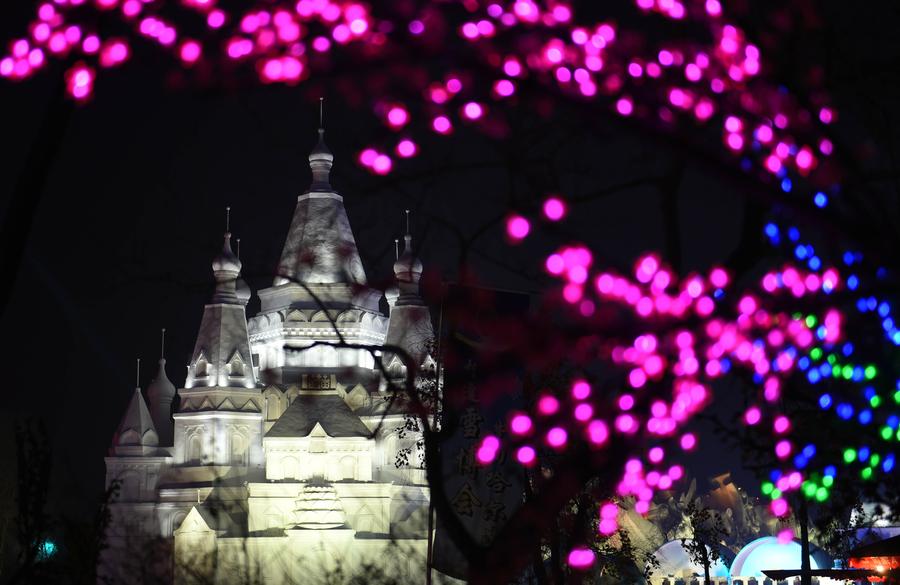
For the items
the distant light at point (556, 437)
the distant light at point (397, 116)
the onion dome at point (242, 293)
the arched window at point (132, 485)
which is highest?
the onion dome at point (242, 293)

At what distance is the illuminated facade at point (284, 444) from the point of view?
45.2 m

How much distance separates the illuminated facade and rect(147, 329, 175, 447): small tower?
1.9 inches

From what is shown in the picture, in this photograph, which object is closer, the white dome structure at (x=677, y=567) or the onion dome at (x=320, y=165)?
the onion dome at (x=320, y=165)

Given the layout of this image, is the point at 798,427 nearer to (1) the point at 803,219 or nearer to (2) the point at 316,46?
(1) the point at 803,219

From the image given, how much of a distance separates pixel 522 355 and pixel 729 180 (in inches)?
69.2

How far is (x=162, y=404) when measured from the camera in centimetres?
5512

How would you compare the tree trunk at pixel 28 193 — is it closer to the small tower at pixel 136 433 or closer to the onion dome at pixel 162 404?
the small tower at pixel 136 433

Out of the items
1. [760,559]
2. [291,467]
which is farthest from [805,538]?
[760,559]

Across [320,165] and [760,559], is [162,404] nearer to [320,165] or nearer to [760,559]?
[320,165]

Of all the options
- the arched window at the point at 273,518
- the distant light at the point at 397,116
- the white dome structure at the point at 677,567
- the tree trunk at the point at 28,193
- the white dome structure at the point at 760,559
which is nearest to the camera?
the tree trunk at the point at 28,193

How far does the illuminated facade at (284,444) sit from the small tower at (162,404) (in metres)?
0.05

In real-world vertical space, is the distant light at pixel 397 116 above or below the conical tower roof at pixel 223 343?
below

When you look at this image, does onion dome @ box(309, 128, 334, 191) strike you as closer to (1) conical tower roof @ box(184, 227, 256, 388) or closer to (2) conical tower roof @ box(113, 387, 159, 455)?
(1) conical tower roof @ box(184, 227, 256, 388)

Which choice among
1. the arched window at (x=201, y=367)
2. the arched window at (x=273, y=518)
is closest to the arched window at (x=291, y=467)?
the arched window at (x=273, y=518)
